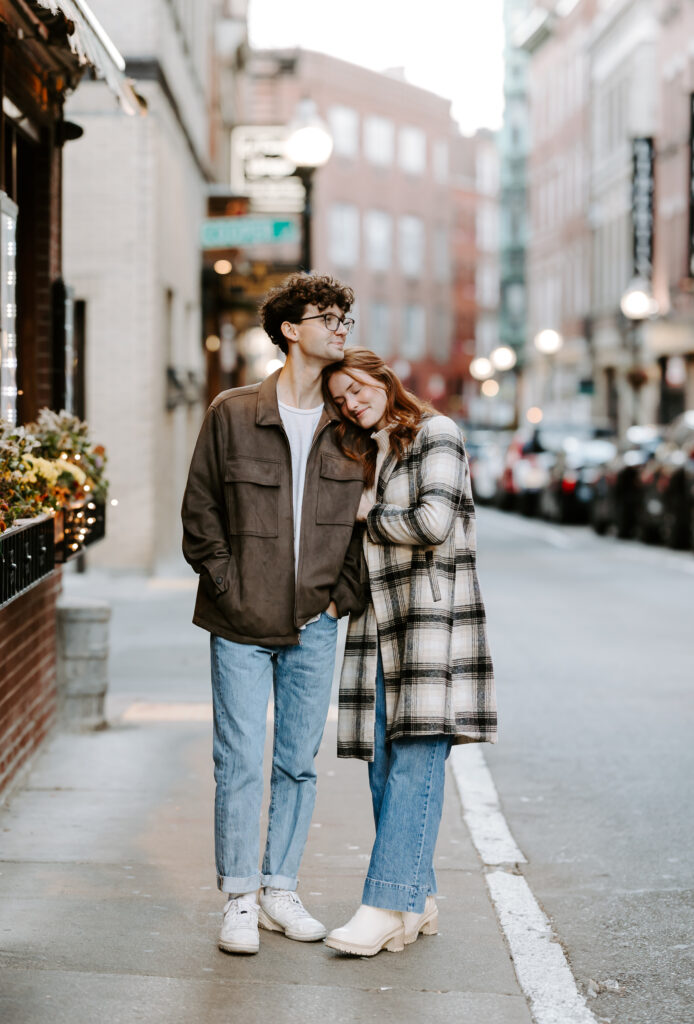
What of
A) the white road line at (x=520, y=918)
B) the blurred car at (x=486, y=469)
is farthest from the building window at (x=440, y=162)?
the white road line at (x=520, y=918)

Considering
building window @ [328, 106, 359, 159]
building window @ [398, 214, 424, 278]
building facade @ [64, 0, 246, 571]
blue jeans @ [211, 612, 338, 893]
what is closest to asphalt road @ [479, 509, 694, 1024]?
blue jeans @ [211, 612, 338, 893]

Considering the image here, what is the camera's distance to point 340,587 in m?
5.00

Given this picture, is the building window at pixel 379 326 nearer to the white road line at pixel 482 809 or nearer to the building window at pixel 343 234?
the building window at pixel 343 234

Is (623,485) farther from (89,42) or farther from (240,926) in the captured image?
(240,926)

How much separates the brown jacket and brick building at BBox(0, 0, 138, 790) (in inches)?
38.5

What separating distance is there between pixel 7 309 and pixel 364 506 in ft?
9.59

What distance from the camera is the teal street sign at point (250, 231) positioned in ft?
56.9

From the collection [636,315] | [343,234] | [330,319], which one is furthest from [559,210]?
[330,319]

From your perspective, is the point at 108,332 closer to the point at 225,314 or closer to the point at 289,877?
the point at 289,877

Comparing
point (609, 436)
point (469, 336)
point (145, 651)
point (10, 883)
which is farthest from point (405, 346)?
point (10, 883)

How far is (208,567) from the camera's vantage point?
4949 mm

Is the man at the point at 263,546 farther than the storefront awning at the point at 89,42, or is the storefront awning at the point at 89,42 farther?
the storefront awning at the point at 89,42

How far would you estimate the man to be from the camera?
4957 millimetres

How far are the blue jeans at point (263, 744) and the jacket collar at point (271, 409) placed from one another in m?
0.57
